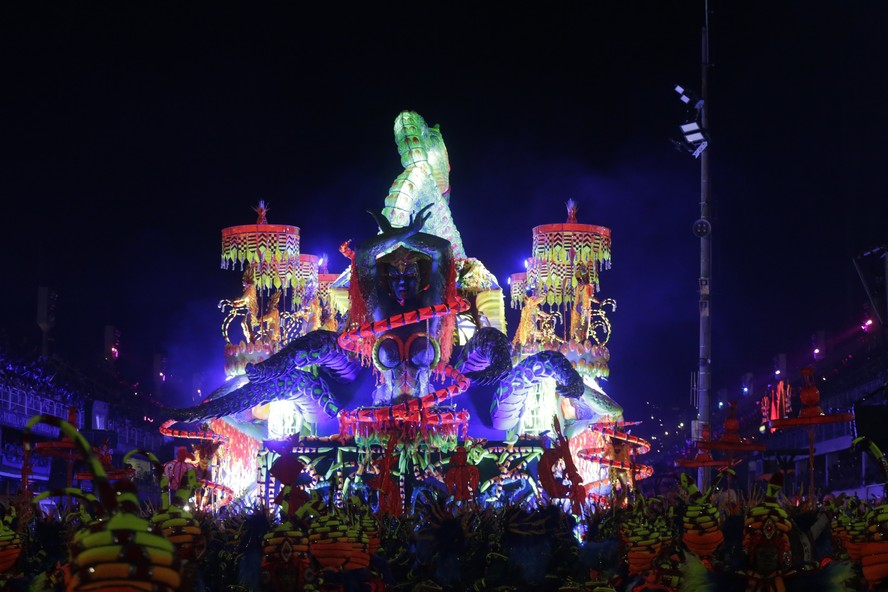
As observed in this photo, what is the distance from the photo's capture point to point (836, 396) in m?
32.0

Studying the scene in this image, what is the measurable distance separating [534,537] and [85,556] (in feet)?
16.9

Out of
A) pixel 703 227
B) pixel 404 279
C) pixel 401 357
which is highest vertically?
pixel 703 227

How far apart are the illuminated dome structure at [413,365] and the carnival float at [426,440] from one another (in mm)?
32

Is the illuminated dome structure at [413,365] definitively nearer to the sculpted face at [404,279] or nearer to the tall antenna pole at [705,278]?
the sculpted face at [404,279]

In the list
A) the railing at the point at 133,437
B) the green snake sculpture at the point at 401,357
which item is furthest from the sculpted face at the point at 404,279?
the railing at the point at 133,437

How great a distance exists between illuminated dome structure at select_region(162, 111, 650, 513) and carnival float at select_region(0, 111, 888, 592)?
0.10ft

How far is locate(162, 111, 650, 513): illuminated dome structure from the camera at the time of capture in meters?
17.1

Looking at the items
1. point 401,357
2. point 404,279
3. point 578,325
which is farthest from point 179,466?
point 578,325

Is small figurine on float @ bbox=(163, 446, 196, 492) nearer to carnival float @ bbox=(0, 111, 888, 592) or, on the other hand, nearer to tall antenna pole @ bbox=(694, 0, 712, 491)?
carnival float @ bbox=(0, 111, 888, 592)

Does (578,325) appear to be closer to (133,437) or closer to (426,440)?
(426,440)

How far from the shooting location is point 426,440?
55.3ft

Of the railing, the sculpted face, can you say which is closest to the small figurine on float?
the sculpted face

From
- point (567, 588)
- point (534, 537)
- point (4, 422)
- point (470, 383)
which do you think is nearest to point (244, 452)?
point (470, 383)

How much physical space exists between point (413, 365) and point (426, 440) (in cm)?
113
